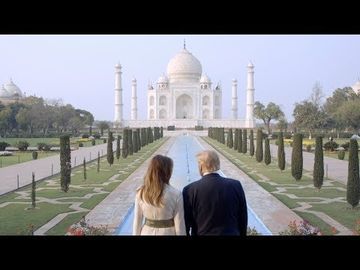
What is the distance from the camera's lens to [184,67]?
52031 mm

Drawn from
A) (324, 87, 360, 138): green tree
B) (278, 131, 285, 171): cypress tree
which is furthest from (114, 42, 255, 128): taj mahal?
(278, 131, 285, 171): cypress tree

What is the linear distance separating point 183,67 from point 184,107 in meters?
4.61

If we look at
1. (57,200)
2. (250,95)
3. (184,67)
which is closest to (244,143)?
(57,200)

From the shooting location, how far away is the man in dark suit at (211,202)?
2.37 m

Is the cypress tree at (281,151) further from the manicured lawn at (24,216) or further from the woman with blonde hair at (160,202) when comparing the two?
the woman with blonde hair at (160,202)

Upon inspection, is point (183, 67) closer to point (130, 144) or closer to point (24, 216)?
point (130, 144)

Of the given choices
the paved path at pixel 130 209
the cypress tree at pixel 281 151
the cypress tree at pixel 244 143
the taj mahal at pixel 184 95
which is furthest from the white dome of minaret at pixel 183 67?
the paved path at pixel 130 209

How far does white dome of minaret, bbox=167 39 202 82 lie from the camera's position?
171 ft

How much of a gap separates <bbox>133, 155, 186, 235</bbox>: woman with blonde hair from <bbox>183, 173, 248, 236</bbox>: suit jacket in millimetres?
61

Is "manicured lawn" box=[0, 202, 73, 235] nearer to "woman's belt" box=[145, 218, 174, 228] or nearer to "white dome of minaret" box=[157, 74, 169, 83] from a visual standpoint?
"woman's belt" box=[145, 218, 174, 228]
